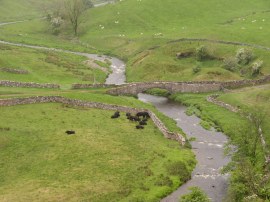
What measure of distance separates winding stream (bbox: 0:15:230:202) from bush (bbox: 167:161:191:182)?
0.91 metres

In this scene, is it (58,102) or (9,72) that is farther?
(9,72)

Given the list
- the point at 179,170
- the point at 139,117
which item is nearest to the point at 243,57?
the point at 139,117

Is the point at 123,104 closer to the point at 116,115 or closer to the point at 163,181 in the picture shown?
the point at 116,115

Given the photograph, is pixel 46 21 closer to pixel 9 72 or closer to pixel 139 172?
pixel 9 72

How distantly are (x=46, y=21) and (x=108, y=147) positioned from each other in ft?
420

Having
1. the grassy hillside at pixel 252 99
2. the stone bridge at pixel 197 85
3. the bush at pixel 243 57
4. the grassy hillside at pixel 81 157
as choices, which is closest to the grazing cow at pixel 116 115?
the grassy hillside at pixel 81 157

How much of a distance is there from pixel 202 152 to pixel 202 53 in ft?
192

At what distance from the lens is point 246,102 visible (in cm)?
9638

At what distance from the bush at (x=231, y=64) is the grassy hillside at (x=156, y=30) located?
2.59 metres

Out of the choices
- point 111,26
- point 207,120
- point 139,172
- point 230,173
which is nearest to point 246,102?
point 207,120

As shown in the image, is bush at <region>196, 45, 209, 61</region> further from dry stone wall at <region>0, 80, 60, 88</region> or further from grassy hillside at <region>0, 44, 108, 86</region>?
dry stone wall at <region>0, 80, 60, 88</region>

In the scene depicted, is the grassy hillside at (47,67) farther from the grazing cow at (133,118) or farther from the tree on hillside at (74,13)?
the tree on hillside at (74,13)

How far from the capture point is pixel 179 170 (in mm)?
67312

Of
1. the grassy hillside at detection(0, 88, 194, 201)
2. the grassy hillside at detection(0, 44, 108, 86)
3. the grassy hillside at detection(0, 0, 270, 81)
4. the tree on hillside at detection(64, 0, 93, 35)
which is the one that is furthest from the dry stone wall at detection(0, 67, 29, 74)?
the tree on hillside at detection(64, 0, 93, 35)
